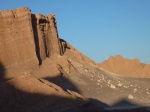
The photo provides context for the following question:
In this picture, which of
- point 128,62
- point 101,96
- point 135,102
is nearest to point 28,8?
point 101,96

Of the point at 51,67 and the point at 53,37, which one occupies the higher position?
the point at 53,37

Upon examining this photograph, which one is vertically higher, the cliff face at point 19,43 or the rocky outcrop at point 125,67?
the rocky outcrop at point 125,67

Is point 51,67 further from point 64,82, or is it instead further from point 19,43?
A: point 19,43

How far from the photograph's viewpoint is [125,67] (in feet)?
379

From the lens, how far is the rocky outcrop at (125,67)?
114062 mm

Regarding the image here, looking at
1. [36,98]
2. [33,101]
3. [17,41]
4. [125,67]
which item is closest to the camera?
[33,101]

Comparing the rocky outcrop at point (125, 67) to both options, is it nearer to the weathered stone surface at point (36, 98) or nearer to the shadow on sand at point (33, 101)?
the weathered stone surface at point (36, 98)

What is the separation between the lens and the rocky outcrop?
11406 centimetres

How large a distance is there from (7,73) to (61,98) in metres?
21.9

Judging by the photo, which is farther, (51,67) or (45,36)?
(45,36)

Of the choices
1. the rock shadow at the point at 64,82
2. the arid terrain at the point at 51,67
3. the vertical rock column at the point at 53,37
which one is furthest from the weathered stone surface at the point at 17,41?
the vertical rock column at the point at 53,37

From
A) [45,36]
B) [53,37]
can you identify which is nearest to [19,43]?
[45,36]

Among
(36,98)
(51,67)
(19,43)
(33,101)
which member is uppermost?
(19,43)

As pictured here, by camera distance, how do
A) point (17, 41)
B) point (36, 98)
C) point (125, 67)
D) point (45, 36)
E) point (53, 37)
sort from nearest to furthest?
point (36, 98) < point (17, 41) < point (45, 36) < point (53, 37) < point (125, 67)
